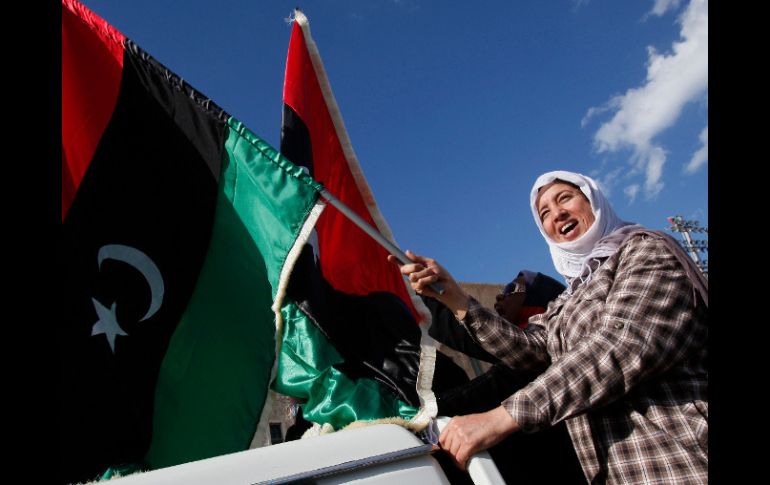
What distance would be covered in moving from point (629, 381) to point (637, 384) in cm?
3

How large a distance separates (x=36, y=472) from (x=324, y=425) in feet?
2.84

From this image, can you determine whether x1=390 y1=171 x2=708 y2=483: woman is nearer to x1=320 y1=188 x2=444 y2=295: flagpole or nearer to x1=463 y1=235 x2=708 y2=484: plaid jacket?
x1=463 y1=235 x2=708 y2=484: plaid jacket

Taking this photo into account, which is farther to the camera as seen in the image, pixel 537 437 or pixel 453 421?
pixel 537 437

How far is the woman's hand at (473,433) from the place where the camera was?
5.03 feet

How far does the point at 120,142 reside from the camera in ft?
7.68

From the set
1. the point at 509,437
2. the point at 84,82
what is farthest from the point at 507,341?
the point at 84,82

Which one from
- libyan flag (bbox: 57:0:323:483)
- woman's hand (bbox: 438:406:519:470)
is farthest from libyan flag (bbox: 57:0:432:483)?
woman's hand (bbox: 438:406:519:470)

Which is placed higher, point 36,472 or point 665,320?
point 665,320

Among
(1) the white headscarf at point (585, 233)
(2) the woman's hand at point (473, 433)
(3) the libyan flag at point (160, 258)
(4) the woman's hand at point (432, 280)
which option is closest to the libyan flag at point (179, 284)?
(3) the libyan flag at point (160, 258)

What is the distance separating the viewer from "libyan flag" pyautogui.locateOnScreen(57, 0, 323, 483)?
6.56 ft

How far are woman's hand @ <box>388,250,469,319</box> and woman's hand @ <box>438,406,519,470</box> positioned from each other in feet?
2.21
